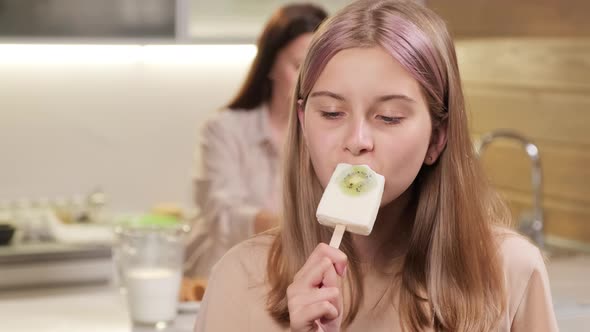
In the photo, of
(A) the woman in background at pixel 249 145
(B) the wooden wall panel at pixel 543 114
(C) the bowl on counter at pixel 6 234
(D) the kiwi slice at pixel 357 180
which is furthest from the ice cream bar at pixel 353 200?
(C) the bowl on counter at pixel 6 234

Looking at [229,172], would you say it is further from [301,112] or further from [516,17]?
[301,112]

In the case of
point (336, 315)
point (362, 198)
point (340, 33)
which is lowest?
point (336, 315)

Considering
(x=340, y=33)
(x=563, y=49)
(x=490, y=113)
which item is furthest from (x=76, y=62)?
(x=340, y=33)

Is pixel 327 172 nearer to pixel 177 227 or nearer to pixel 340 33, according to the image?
pixel 340 33

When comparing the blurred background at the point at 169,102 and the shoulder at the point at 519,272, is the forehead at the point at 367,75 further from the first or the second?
the blurred background at the point at 169,102

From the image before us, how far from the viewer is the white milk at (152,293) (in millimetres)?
2131

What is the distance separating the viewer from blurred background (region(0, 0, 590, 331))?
11.4 feet

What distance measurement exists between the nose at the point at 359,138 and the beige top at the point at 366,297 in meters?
0.23

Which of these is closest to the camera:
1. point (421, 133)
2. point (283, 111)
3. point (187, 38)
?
point (421, 133)

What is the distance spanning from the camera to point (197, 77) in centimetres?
434

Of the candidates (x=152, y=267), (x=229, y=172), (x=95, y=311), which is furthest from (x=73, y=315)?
(x=229, y=172)

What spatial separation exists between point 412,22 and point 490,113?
8.61 feet

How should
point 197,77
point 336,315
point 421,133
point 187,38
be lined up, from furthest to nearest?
point 197,77 → point 187,38 → point 421,133 → point 336,315

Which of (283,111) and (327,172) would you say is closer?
(327,172)
